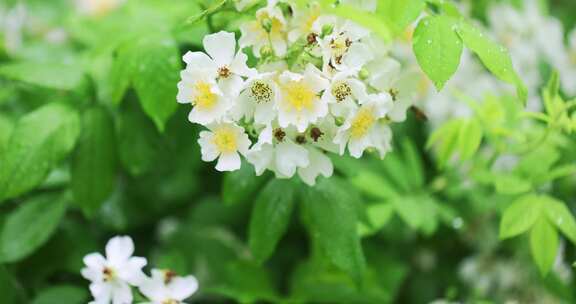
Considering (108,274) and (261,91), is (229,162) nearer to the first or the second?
(261,91)

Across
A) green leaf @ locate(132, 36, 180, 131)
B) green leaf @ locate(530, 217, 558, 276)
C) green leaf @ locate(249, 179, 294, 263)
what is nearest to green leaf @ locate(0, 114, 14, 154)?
green leaf @ locate(132, 36, 180, 131)

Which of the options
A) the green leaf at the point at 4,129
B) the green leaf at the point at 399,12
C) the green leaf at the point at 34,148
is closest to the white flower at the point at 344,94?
the green leaf at the point at 399,12

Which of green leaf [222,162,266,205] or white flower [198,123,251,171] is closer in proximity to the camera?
white flower [198,123,251,171]

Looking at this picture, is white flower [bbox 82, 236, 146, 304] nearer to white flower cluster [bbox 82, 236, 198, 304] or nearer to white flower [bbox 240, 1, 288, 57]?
white flower cluster [bbox 82, 236, 198, 304]

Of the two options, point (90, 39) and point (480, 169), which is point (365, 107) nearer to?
point (480, 169)

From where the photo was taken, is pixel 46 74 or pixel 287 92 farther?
pixel 46 74

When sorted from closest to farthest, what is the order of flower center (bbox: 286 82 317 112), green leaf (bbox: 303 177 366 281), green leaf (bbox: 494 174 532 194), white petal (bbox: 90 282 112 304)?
flower center (bbox: 286 82 317 112), white petal (bbox: 90 282 112 304), green leaf (bbox: 303 177 366 281), green leaf (bbox: 494 174 532 194)

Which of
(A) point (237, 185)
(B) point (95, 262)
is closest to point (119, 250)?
(B) point (95, 262)
